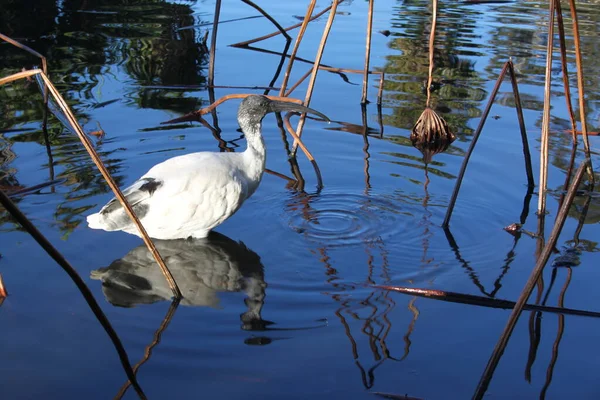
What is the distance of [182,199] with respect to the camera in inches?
223

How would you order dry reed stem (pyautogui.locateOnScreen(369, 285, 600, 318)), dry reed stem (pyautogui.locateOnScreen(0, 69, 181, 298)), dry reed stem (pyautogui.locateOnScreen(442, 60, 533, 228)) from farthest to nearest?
dry reed stem (pyautogui.locateOnScreen(442, 60, 533, 228)) → dry reed stem (pyautogui.locateOnScreen(369, 285, 600, 318)) → dry reed stem (pyautogui.locateOnScreen(0, 69, 181, 298))

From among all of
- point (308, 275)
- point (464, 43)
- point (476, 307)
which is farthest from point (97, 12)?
point (476, 307)

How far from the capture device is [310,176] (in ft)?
23.6

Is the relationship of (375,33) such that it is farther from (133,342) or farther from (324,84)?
(133,342)

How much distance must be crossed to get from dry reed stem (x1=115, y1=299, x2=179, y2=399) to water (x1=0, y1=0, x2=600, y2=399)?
1.2 inches

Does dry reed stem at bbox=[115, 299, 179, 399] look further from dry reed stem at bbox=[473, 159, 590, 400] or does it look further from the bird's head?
the bird's head

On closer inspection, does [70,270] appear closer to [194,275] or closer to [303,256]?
[194,275]

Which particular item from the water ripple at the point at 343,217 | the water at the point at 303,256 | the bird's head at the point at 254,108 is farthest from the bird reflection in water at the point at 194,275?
the bird's head at the point at 254,108

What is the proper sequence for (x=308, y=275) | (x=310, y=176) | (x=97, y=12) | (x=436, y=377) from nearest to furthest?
(x=436, y=377), (x=308, y=275), (x=310, y=176), (x=97, y=12)

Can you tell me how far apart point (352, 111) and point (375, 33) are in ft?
15.1

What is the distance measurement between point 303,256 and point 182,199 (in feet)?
3.42

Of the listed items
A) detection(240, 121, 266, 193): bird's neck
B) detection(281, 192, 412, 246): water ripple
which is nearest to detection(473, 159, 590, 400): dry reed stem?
detection(281, 192, 412, 246): water ripple

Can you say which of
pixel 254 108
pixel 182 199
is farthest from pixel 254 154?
pixel 182 199

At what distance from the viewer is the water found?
4012 mm
